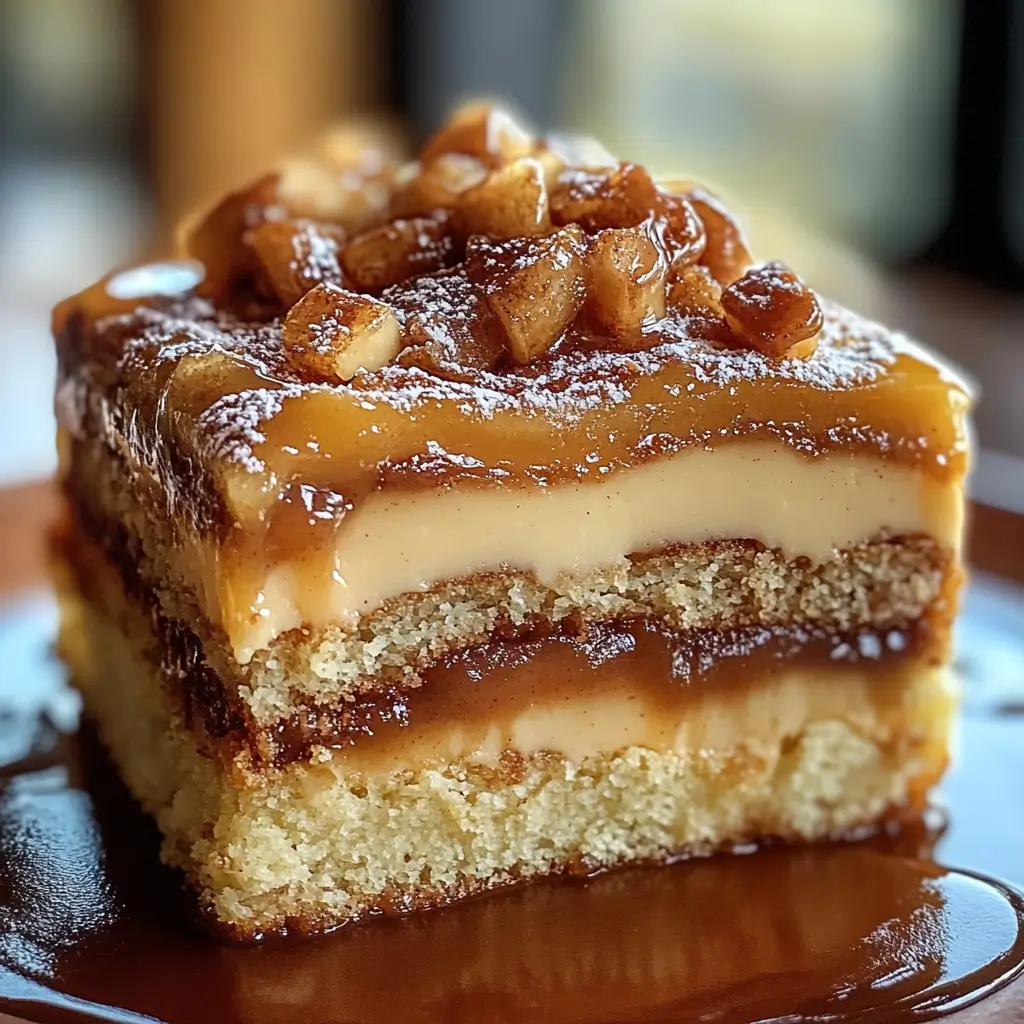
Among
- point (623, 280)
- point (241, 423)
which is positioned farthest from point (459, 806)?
point (623, 280)

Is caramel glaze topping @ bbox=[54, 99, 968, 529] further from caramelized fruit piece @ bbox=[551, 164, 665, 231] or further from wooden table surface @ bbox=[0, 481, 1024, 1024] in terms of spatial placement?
wooden table surface @ bbox=[0, 481, 1024, 1024]

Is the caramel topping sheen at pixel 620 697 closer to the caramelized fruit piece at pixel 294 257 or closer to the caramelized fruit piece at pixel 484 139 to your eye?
the caramelized fruit piece at pixel 294 257

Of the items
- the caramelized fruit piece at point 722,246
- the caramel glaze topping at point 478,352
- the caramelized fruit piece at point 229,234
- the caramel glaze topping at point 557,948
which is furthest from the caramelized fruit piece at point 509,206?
the caramel glaze topping at point 557,948

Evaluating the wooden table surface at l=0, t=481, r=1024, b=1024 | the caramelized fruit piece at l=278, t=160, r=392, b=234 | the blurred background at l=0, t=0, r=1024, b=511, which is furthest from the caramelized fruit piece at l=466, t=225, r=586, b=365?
the blurred background at l=0, t=0, r=1024, b=511

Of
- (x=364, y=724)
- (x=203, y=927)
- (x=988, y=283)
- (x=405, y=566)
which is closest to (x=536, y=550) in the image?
(x=405, y=566)

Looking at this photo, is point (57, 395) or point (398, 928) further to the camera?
point (57, 395)

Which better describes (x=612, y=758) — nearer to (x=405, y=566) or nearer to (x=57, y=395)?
(x=405, y=566)
